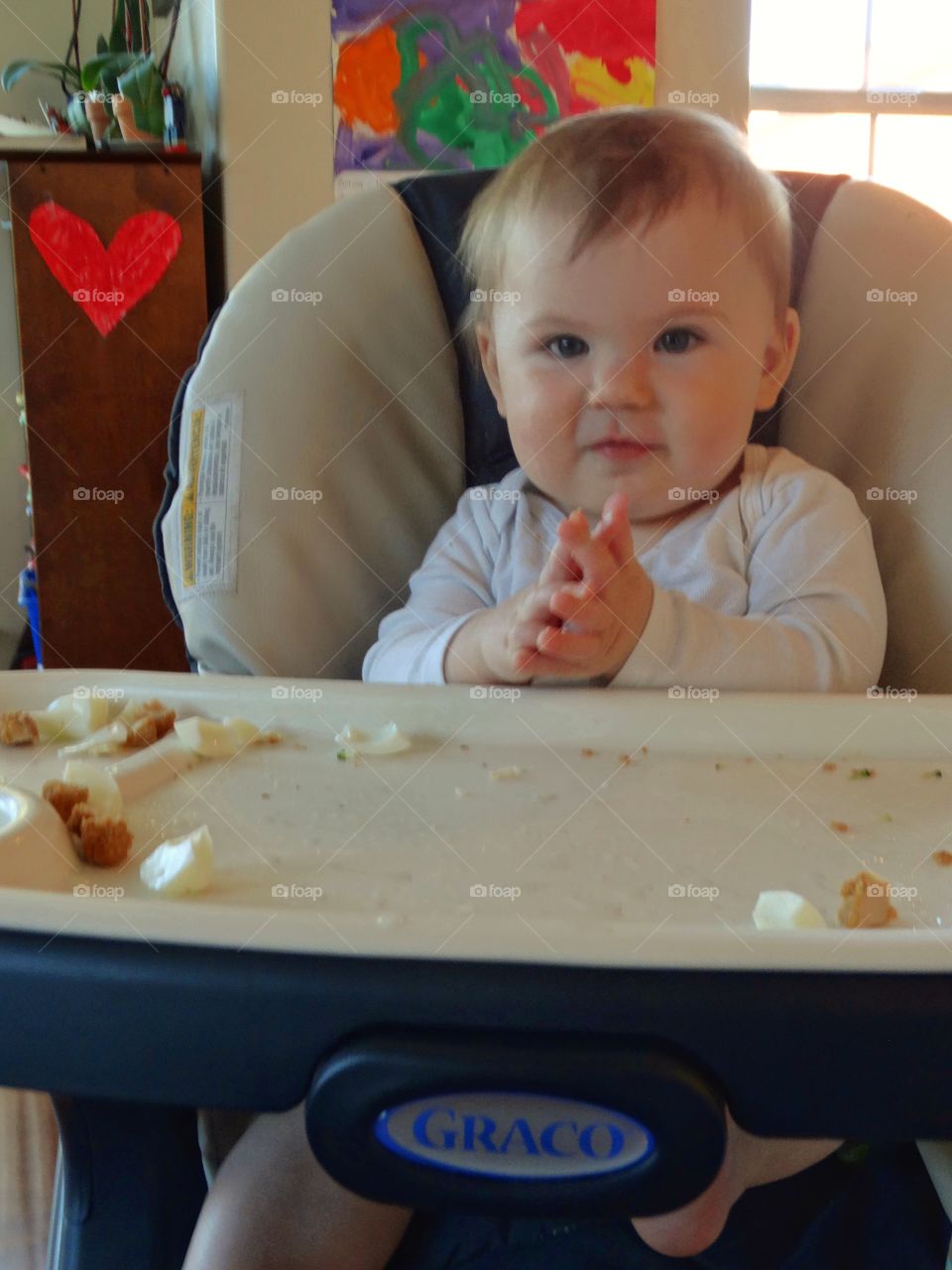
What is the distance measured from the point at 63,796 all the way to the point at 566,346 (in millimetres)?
469

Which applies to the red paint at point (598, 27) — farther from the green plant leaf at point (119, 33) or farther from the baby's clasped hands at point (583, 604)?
the baby's clasped hands at point (583, 604)

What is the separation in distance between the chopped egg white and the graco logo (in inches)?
12.0

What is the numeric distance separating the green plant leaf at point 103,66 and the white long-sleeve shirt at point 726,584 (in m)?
1.54

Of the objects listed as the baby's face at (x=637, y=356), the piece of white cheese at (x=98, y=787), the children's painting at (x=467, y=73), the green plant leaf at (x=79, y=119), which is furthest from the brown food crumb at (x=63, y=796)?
the green plant leaf at (x=79, y=119)

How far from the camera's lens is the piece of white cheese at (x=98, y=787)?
532 mm

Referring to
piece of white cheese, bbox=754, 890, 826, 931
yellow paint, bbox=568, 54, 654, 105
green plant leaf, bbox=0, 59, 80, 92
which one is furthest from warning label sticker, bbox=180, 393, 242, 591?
green plant leaf, bbox=0, 59, 80, 92

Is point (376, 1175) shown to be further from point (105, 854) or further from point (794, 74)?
point (794, 74)

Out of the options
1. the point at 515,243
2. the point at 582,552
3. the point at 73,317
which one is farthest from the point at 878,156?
the point at 582,552

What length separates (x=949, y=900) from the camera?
463 mm

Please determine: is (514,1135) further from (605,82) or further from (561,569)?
(605,82)

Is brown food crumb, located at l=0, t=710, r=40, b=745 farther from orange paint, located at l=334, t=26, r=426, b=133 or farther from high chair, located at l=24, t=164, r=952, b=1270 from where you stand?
orange paint, located at l=334, t=26, r=426, b=133

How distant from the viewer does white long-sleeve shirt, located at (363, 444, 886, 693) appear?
742 mm

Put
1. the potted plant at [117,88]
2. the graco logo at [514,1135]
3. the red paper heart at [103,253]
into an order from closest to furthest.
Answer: the graco logo at [514,1135]
the red paper heart at [103,253]
the potted plant at [117,88]

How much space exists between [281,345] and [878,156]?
1.90 metres
